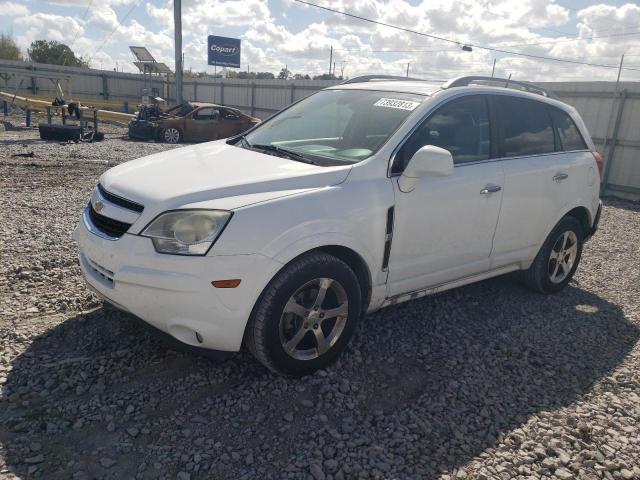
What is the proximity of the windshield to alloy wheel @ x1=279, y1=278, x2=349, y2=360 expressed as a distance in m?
0.85

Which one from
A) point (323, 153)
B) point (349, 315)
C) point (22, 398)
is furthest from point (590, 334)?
point (22, 398)

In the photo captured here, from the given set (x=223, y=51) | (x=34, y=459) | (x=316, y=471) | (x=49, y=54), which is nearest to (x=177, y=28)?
(x=223, y=51)

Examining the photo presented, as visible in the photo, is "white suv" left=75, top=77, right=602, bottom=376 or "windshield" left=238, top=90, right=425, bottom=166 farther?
"windshield" left=238, top=90, right=425, bottom=166

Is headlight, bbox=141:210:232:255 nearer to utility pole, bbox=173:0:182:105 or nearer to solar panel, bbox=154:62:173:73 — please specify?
utility pole, bbox=173:0:182:105

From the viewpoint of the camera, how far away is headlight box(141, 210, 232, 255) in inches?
110

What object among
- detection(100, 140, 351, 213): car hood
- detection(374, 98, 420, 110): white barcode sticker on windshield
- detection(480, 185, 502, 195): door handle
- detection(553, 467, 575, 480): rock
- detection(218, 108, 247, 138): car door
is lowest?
detection(553, 467, 575, 480): rock

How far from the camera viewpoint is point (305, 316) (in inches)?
124

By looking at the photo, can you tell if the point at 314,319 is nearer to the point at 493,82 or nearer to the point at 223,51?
the point at 493,82

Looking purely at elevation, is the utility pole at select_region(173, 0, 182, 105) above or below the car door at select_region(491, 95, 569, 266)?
above

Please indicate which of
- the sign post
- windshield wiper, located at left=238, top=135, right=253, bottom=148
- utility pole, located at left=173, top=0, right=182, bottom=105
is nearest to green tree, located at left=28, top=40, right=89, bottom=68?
the sign post

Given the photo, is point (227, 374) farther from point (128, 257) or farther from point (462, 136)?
point (462, 136)

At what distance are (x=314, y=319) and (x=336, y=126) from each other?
64.1 inches

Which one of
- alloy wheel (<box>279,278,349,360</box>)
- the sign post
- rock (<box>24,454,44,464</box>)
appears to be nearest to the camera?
rock (<box>24,454,44,464</box>)

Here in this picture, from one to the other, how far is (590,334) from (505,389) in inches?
54.7
